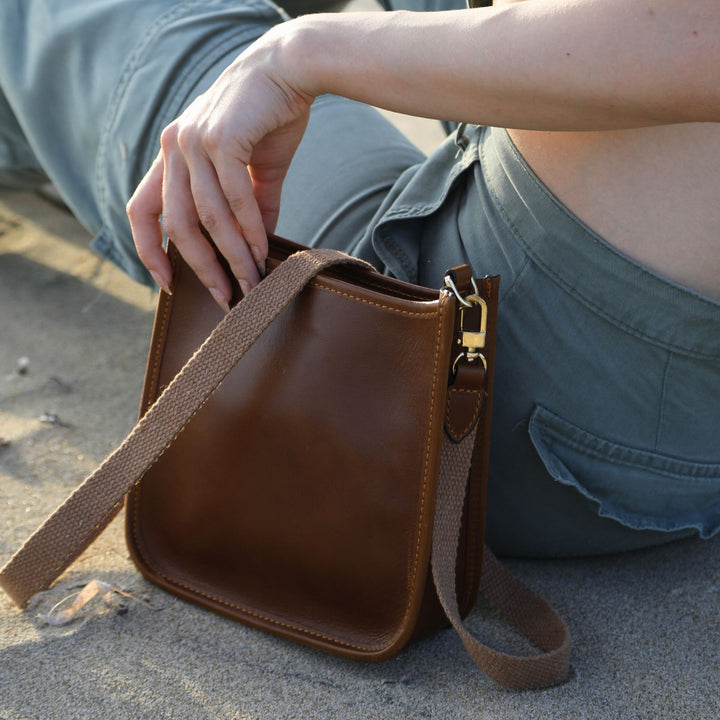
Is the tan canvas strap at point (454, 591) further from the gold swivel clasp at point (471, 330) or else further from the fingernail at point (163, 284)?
the fingernail at point (163, 284)

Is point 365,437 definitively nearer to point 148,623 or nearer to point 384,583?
point 384,583

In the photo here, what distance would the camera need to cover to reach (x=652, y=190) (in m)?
0.80

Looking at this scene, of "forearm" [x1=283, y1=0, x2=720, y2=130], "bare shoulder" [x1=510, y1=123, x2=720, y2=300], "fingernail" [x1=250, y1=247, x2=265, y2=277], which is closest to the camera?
"forearm" [x1=283, y1=0, x2=720, y2=130]

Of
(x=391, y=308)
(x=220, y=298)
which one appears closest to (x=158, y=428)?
(x=220, y=298)

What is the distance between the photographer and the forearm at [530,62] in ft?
2.16

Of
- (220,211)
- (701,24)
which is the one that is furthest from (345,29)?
(701,24)

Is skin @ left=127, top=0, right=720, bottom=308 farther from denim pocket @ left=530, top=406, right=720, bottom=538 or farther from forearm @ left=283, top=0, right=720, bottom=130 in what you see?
denim pocket @ left=530, top=406, right=720, bottom=538

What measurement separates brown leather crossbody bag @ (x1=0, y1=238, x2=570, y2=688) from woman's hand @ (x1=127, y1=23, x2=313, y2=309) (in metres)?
0.04

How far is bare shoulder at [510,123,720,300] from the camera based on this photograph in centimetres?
78

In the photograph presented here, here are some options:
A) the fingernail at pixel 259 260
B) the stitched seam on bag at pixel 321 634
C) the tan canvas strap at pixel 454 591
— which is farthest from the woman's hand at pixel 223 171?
the tan canvas strap at pixel 454 591

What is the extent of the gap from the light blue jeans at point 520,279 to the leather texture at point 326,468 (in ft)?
0.35

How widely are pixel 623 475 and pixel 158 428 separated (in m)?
0.50

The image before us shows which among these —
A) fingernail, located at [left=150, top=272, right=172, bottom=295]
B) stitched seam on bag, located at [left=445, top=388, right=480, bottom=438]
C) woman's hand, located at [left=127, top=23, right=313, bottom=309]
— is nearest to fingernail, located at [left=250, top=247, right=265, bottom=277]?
woman's hand, located at [left=127, top=23, right=313, bottom=309]

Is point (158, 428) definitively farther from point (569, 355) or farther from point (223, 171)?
point (569, 355)
